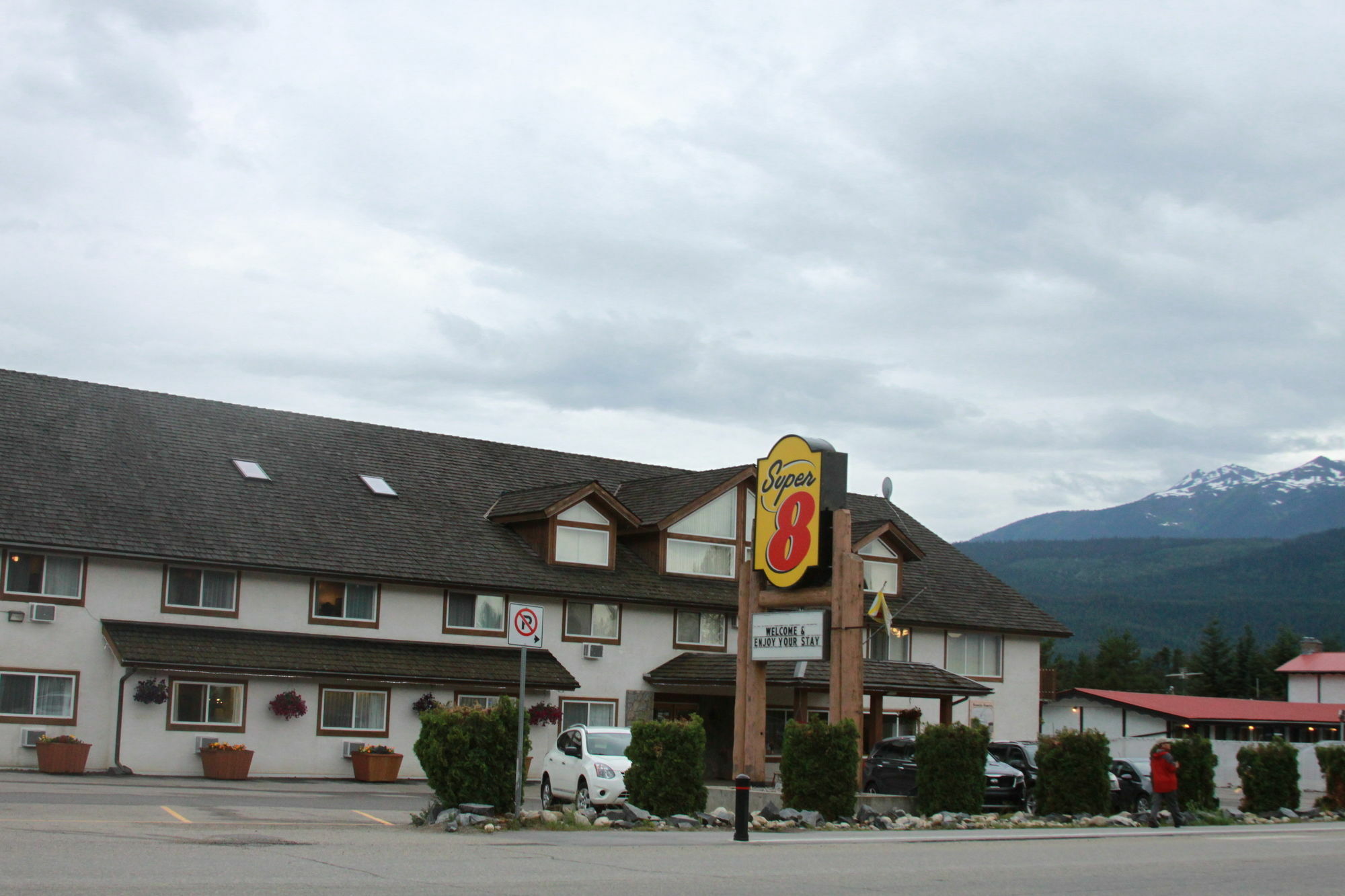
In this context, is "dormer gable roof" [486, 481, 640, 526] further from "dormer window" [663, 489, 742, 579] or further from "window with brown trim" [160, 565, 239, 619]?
"window with brown trim" [160, 565, 239, 619]

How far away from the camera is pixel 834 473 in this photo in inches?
993

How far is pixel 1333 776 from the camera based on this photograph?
101 feet

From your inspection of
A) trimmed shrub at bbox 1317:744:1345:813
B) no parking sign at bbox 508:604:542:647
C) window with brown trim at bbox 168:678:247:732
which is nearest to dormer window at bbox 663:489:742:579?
window with brown trim at bbox 168:678:247:732

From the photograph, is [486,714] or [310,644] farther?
[310,644]

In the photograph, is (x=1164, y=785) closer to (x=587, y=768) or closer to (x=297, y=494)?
(x=587, y=768)

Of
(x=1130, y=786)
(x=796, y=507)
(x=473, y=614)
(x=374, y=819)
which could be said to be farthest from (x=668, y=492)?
(x=374, y=819)

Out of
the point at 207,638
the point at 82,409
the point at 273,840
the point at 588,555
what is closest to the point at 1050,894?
the point at 273,840

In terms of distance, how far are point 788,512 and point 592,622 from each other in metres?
13.7

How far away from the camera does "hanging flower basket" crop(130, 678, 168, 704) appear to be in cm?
3022

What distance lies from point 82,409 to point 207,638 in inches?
299

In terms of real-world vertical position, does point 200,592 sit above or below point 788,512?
below

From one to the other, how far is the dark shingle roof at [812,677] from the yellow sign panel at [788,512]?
37.9ft

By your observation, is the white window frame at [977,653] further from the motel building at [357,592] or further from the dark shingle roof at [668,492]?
the dark shingle roof at [668,492]

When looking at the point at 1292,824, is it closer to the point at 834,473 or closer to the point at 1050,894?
the point at 834,473
